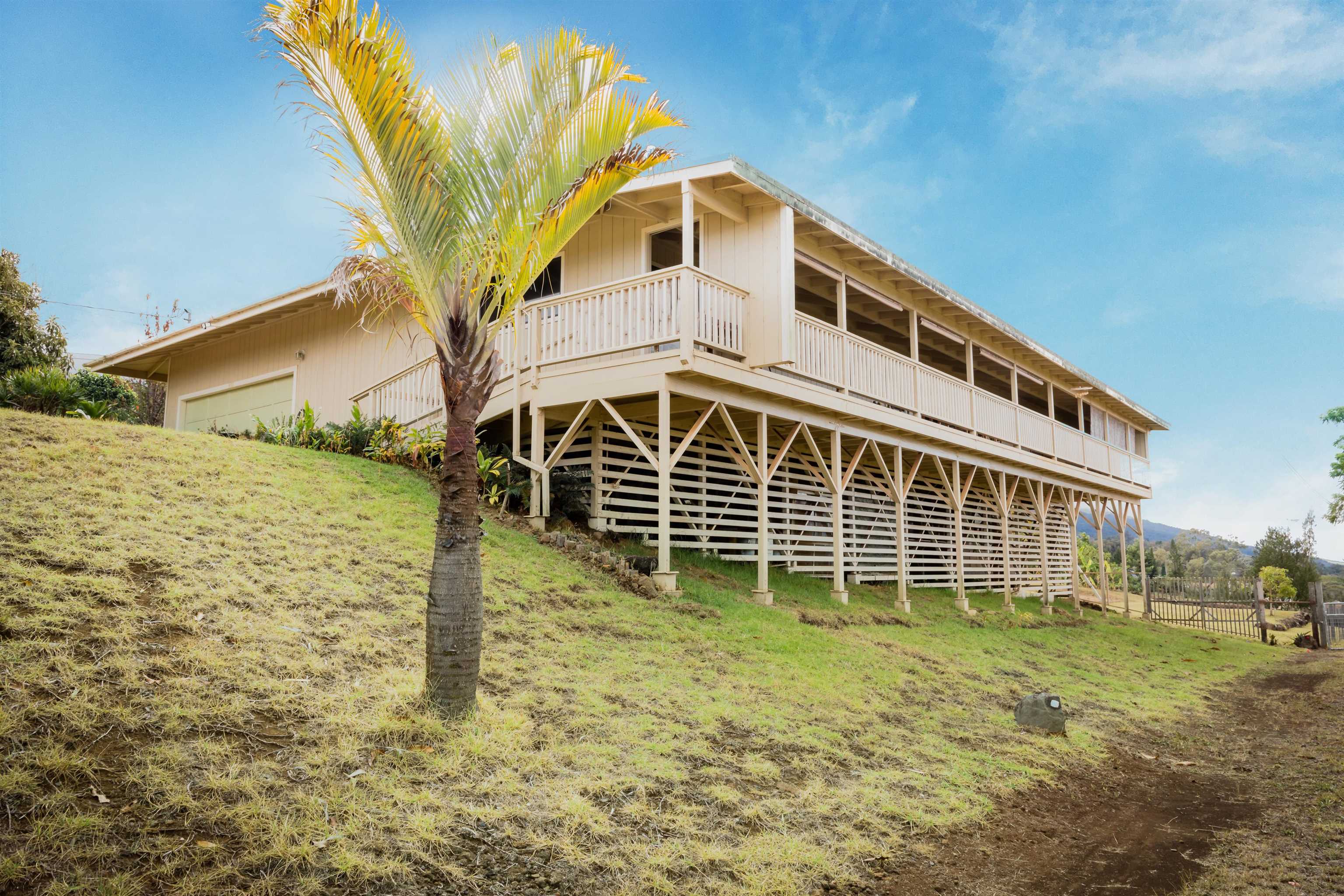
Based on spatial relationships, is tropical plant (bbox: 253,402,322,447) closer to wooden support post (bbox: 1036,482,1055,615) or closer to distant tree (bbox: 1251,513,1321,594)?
wooden support post (bbox: 1036,482,1055,615)

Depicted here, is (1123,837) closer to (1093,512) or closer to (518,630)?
(518,630)

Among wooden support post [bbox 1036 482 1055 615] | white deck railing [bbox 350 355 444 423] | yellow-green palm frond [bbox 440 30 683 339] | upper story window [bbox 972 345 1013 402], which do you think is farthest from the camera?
upper story window [bbox 972 345 1013 402]

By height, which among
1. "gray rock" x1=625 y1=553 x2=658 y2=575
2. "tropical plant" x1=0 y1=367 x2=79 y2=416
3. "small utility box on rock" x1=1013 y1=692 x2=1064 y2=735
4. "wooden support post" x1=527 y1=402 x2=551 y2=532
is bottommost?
"small utility box on rock" x1=1013 y1=692 x2=1064 y2=735

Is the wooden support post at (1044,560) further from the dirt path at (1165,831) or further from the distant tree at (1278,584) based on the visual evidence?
the distant tree at (1278,584)

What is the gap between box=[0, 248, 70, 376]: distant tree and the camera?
17.8 metres

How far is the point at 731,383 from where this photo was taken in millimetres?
10875

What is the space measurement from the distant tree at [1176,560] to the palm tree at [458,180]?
56904 mm

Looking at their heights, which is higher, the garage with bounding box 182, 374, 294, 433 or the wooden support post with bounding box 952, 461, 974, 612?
the garage with bounding box 182, 374, 294, 433

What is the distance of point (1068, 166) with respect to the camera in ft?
141

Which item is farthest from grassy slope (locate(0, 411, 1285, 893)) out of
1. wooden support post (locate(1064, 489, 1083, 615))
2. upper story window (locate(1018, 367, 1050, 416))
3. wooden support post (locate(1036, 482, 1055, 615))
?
wooden support post (locate(1064, 489, 1083, 615))

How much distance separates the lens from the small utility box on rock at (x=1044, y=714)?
26.3ft

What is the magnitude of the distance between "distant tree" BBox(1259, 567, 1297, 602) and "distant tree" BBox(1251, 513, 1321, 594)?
0.27m

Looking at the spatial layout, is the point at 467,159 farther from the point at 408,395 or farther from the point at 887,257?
the point at 887,257

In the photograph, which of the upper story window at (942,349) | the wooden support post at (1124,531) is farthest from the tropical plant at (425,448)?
the wooden support post at (1124,531)
